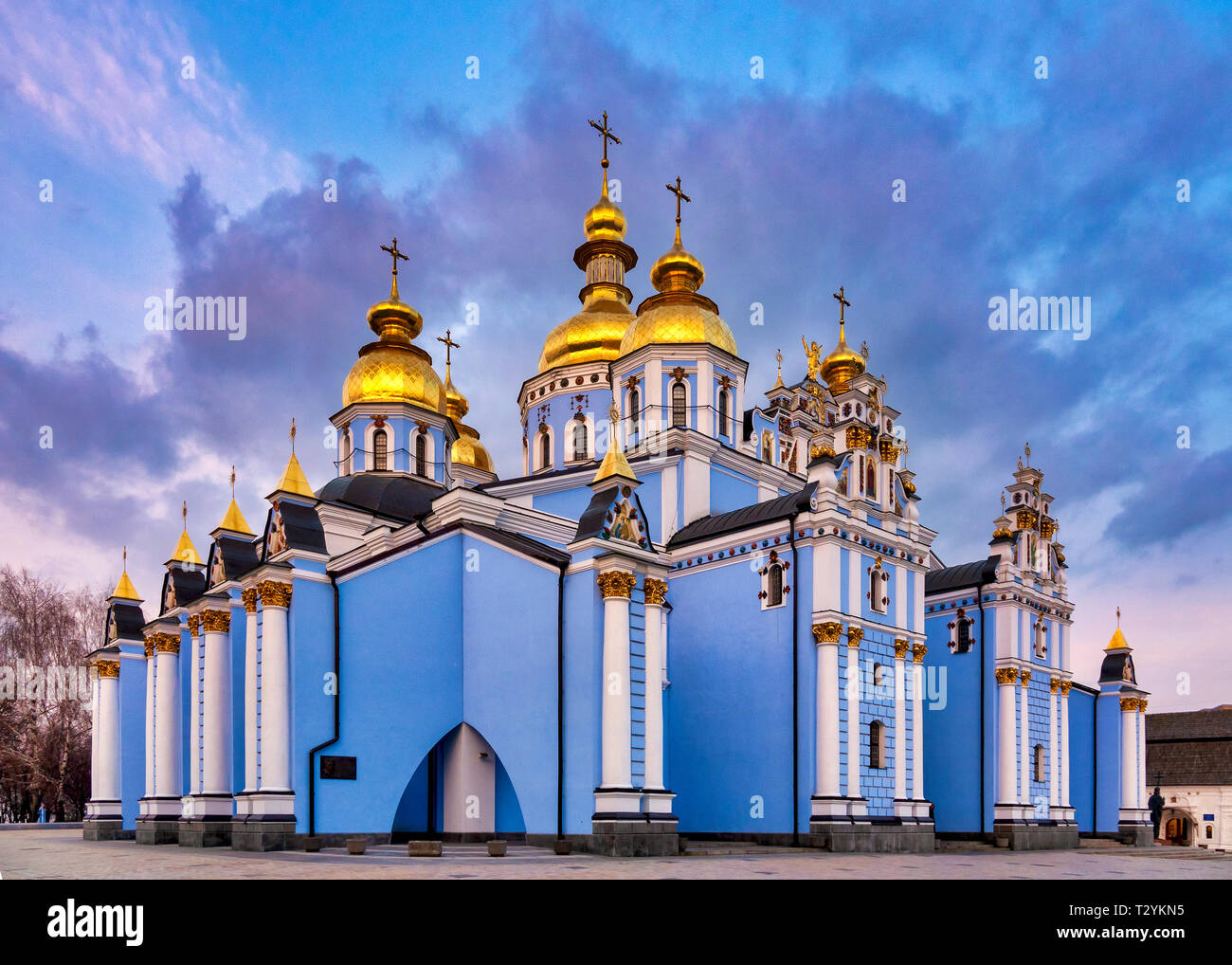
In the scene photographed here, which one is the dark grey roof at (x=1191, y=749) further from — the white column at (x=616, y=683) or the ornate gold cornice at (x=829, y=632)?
the white column at (x=616, y=683)

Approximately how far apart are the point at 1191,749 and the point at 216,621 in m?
41.6

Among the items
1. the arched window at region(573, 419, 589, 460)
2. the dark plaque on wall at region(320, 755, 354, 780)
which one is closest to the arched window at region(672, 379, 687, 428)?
the arched window at region(573, 419, 589, 460)

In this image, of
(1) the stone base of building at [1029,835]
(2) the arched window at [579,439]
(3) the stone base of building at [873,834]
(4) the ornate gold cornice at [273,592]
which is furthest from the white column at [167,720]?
(1) the stone base of building at [1029,835]

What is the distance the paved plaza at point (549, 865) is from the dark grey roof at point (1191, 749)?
91.1ft

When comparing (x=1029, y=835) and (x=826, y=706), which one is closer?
(x=826, y=706)

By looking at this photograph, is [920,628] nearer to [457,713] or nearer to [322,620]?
[457,713]

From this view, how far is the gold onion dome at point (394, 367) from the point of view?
100ft

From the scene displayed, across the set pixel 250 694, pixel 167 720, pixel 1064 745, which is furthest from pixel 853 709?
pixel 167 720

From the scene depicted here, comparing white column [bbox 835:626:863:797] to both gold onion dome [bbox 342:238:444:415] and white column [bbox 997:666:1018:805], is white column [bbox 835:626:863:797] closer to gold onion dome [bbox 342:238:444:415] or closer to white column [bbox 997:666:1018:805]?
white column [bbox 997:666:1018:805]

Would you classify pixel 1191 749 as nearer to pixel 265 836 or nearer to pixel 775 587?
pixel 775 587

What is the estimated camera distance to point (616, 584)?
1753cm

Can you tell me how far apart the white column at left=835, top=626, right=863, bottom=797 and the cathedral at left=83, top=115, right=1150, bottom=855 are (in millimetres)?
62

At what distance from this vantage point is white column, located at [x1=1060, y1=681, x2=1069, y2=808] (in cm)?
Result: 2781
